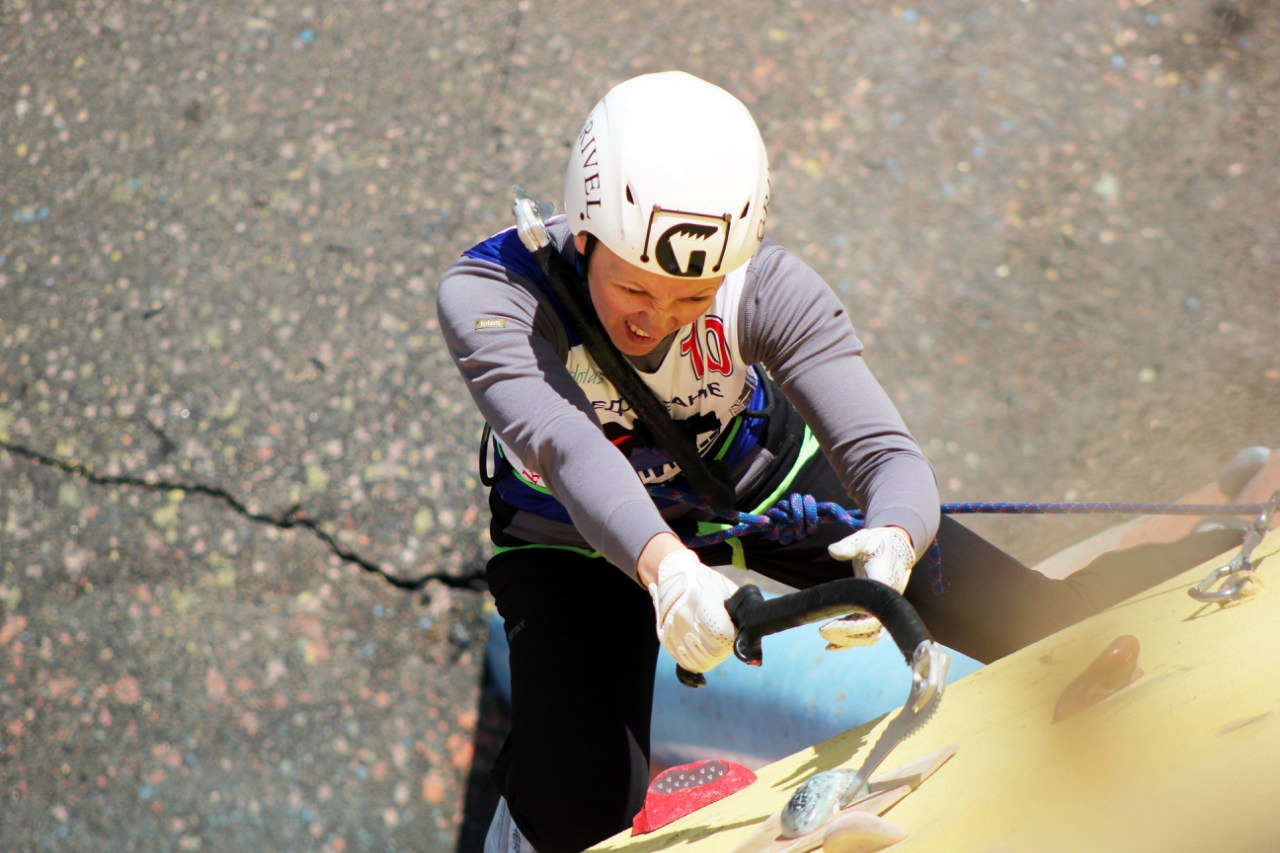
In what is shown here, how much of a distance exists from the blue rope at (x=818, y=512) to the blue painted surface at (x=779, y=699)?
0.24 meters

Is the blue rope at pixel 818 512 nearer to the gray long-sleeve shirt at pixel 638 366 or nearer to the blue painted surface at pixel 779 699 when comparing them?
the gray long-sleeve shirt at pixel 638 366

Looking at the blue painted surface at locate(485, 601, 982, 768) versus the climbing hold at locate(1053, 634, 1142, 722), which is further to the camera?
the blue painted surface at locate(485, 601, 982, 768)

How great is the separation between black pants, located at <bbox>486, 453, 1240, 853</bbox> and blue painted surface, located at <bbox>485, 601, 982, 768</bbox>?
0.42 ft

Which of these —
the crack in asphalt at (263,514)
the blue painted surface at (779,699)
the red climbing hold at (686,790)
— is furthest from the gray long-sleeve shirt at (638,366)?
the crack in asphalt at (263,514)

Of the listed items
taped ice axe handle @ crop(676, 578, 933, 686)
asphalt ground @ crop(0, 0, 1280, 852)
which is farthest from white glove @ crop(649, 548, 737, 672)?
asphalt ground @ crop(0, 0, 1280, 852)

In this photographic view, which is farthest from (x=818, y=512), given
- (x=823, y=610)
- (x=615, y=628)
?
(x=823, y=610)

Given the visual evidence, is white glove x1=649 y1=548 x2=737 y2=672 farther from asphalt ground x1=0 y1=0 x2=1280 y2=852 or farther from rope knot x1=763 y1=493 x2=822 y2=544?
asphalt ground x1=0 y1=0 x2=1280 y2=852

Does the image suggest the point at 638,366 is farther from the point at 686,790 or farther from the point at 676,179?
the point at 686,790

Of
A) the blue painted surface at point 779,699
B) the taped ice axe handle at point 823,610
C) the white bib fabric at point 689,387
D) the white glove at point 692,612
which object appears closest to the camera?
the taped ice axe handle at point 823,610

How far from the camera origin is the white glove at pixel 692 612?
1.52m

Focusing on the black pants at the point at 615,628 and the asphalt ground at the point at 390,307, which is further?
the asphalt ground at the point at 390,307

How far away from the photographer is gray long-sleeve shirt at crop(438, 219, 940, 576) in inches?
69.0

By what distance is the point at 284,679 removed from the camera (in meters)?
2.97

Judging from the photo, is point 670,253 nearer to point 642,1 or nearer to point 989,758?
point 989,758
